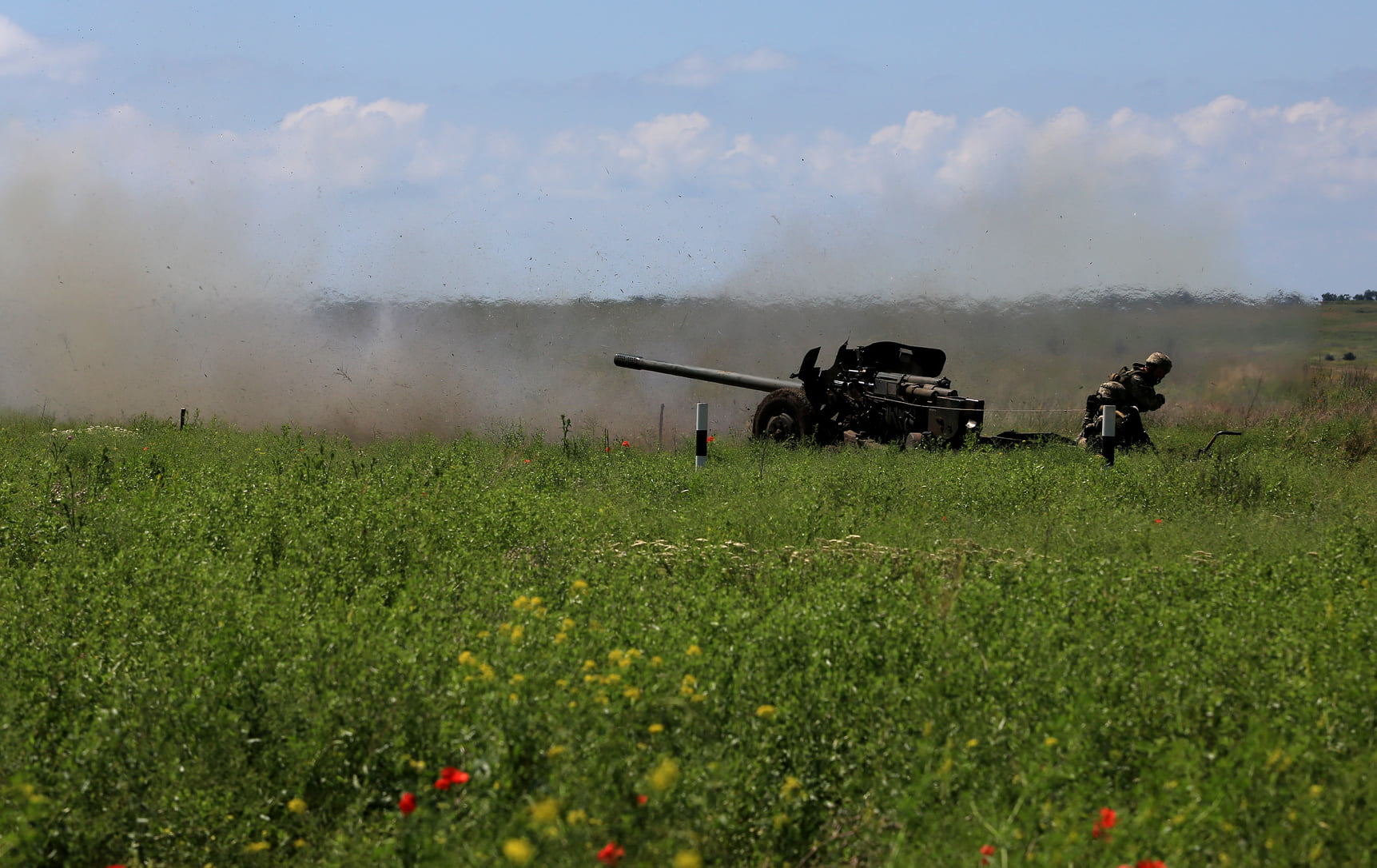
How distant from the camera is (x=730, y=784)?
344cm

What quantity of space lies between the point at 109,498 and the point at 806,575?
18.3 feet

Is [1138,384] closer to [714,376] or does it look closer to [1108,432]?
[1108,432]

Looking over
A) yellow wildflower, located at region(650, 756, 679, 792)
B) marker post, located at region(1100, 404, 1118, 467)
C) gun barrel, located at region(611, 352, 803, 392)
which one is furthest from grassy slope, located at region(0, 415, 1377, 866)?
gun barrel, located at region(611, 352, 803, 392)

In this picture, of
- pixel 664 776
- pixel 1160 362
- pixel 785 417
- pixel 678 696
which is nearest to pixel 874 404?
pixel 785 417

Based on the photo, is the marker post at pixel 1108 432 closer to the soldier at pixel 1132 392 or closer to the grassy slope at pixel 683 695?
the soldier at pixel 1132 392

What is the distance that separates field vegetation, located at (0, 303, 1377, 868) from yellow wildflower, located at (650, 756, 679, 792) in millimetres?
18

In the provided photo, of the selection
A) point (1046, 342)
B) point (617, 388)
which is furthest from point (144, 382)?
point (1046, 342)

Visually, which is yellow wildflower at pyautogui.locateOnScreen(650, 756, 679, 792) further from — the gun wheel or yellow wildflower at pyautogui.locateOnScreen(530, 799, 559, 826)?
the gun wheel

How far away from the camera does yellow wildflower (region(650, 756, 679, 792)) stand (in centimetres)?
291

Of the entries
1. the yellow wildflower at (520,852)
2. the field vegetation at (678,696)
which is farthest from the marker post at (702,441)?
the yellow wildflower at (520,852)

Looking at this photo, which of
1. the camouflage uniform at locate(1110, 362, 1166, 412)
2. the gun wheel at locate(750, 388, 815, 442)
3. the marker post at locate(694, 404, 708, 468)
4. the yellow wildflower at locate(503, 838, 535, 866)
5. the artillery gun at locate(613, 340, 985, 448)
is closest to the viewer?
the yellow wildflower at locate(503, 838, 535, 866)

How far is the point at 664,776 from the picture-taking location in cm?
292

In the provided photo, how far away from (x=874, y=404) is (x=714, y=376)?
318 cm

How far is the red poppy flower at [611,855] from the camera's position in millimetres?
2717
